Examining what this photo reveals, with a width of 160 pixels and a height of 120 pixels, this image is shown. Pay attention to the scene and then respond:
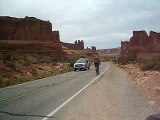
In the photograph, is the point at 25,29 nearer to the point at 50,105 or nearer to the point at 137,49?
the point at 137,49

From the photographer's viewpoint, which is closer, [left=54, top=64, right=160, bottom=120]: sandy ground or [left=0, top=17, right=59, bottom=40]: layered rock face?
[left=54, top=64, right=160, bottom=120]: sandy ground

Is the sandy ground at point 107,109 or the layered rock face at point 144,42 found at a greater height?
the layered rock face at point 144,42

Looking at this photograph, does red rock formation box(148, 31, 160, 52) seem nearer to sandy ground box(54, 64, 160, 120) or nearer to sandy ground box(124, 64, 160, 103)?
sandy ground box(124, 64, 160, 103)

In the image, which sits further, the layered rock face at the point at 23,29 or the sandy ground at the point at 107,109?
the layered rock face at the point at 23,29

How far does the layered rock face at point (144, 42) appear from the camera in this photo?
415 ft

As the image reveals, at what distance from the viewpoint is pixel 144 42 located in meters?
133

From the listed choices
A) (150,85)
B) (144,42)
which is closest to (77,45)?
(144,42)

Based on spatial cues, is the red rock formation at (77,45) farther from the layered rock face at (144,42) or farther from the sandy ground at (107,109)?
the sandy ground at (107,109)

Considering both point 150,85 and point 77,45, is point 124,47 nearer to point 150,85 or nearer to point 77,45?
point 77,45

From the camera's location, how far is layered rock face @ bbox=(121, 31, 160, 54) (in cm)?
12656

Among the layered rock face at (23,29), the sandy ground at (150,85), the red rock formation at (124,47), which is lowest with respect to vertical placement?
the sandy ground at (150,85)

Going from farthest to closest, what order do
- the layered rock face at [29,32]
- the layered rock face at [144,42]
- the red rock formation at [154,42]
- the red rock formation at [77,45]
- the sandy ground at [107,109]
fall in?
the red rock formation at [77,45] < the layered rock face at [144,42] < the red rock formation at [154,42] < the layered rock face at [29,32] < the sandy ground at [107,109]

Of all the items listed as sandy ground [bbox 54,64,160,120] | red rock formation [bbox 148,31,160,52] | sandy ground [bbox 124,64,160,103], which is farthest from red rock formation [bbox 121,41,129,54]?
sandy ground [bbox 54,64,160,120]

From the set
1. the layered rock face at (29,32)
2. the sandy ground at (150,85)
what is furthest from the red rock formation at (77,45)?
the sandy ground at (150,85)
